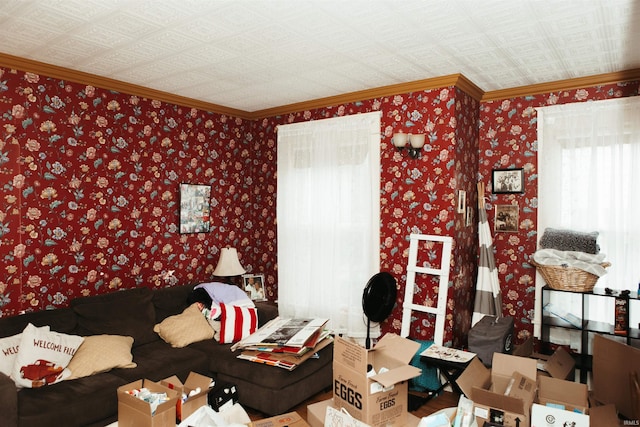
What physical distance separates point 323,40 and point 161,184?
7.39 ft

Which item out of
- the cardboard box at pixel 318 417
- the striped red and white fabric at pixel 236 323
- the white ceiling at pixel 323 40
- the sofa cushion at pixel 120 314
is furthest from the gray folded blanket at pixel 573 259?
the sofa cushion at pixel 120 314

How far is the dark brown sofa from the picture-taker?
267 cm

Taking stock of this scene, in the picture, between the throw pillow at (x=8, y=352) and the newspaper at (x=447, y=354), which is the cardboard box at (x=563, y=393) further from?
the throw pillow at (x=8, y=352)

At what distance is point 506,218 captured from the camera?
428cm

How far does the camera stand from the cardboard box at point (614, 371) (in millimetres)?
2867

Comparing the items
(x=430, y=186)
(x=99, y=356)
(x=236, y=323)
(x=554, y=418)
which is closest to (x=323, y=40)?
(x=430, y=186)

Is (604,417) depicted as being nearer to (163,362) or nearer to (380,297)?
(380,297)

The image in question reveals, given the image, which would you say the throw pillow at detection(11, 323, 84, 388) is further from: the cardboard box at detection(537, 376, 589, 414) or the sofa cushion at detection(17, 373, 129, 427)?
the cardboard box at detection(537, 376, 589, 414)

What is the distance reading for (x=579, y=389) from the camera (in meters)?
2.46

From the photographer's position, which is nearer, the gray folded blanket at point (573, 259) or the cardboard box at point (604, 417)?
the cardboard box at point (604, 417)

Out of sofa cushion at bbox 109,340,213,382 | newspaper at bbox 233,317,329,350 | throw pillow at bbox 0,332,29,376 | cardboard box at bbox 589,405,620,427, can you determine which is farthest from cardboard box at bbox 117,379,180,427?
cardboard box at bbox 589,405,620,427

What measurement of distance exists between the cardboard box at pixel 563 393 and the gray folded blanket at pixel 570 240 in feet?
4.89

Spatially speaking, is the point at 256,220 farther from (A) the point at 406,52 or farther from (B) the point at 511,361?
(B) the point at 511,361

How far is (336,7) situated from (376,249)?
2369 millimetres
